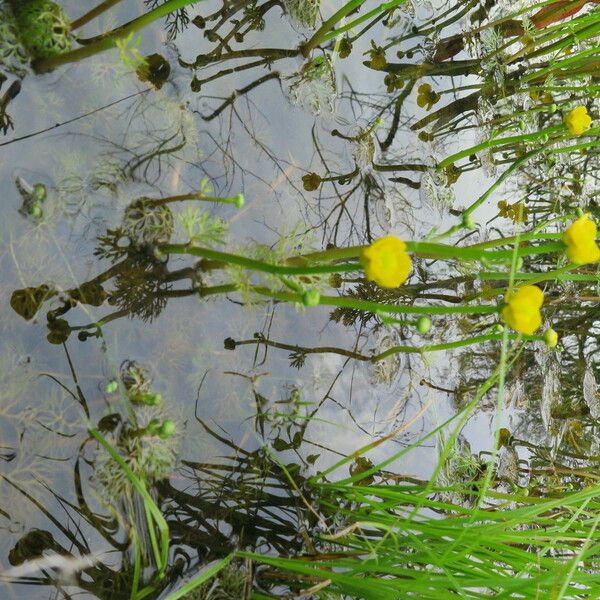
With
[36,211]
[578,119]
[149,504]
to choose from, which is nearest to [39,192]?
[36,211]

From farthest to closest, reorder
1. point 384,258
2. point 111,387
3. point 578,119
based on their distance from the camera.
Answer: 1. point 578,119
2. point 111,387
3. point 384,258

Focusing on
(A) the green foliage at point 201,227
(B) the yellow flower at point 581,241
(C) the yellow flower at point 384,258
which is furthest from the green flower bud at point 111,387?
(B) the yellow flower at point 581,241

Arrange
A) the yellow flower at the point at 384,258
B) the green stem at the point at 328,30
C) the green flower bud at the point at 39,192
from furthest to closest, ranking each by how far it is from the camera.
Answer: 1. the green stem at the point at 328,30
2. the green flower bud at the point at 39,192
3. the yellow flower at the point at 384,258

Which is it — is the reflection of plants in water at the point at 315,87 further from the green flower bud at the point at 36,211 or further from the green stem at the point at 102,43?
the green flower bud at the point at 36,211

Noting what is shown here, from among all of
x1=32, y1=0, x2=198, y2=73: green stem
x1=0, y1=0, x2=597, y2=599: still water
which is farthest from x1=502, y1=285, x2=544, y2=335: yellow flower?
x1=32, y1=0, x2=198, y2=73: green stem

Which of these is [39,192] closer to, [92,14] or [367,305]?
[92,14]

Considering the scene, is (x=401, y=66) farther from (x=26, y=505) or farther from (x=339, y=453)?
(x=26, y=505)

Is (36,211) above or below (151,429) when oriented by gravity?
above
